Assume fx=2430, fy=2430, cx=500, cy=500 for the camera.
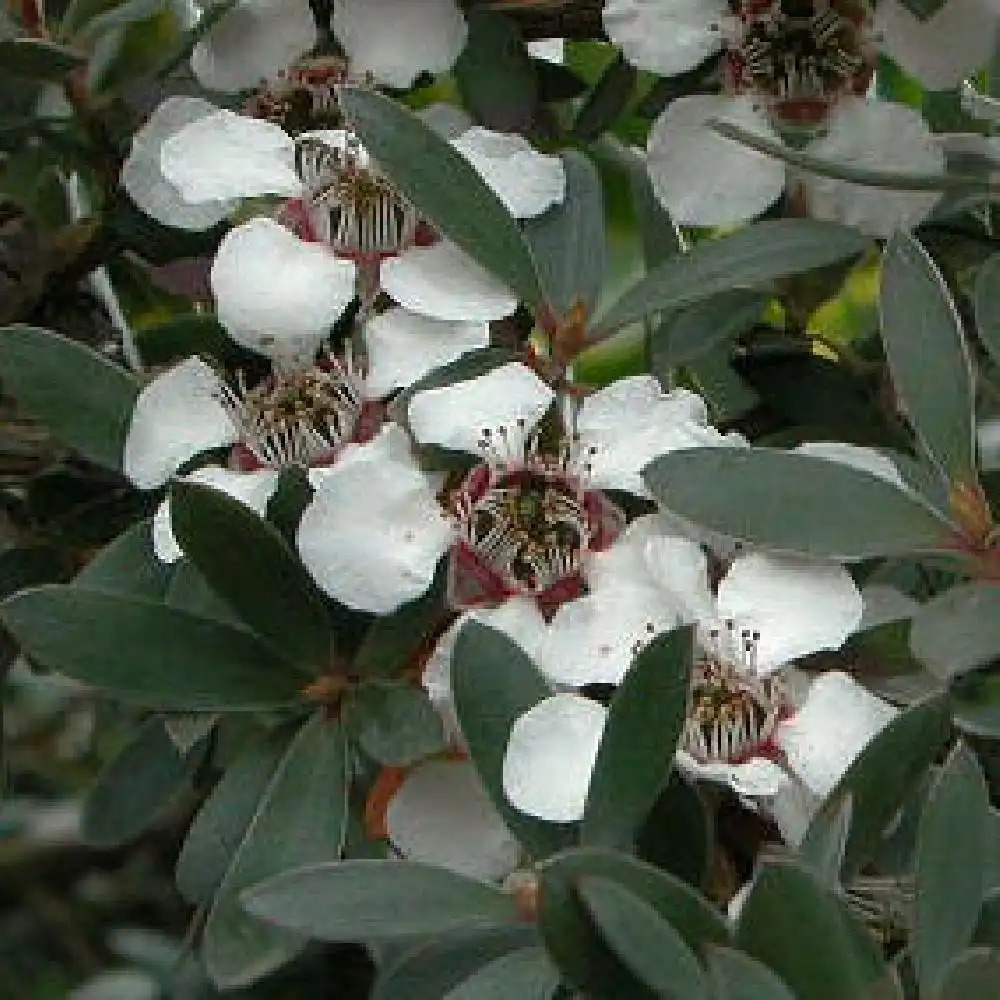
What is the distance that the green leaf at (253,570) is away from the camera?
0.71 m

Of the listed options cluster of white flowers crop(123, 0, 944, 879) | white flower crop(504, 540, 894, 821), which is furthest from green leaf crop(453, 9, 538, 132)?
white flower crop(504, 540, 894, 821)

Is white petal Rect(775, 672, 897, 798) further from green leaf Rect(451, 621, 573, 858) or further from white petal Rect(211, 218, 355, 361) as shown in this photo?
white petal Rect(211, 218, 355, 361)

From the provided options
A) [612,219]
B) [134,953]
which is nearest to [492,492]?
[612,219]

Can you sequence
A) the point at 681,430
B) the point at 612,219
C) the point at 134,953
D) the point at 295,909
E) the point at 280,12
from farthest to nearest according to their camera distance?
the point at 134,953 → the point at 612,219 → the point at 280,12 → the point at 681,430 → the point at 295,909

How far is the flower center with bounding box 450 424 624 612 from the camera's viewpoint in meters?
0.73

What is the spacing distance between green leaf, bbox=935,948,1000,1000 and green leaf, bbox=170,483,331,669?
238mm

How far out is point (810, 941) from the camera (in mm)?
583

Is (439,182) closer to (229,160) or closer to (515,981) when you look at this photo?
(229,160)

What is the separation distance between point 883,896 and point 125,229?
402mm

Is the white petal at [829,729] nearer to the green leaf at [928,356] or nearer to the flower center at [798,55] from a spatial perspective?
the green leaf at [928,356]

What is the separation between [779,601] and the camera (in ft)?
2.29

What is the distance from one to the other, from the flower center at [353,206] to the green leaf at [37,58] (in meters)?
0.09

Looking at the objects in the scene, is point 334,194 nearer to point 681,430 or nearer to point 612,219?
point 681,430

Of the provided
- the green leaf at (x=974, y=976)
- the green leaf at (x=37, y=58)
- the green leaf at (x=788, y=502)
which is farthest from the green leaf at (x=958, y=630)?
the green leaf at (x=37, y=58)
